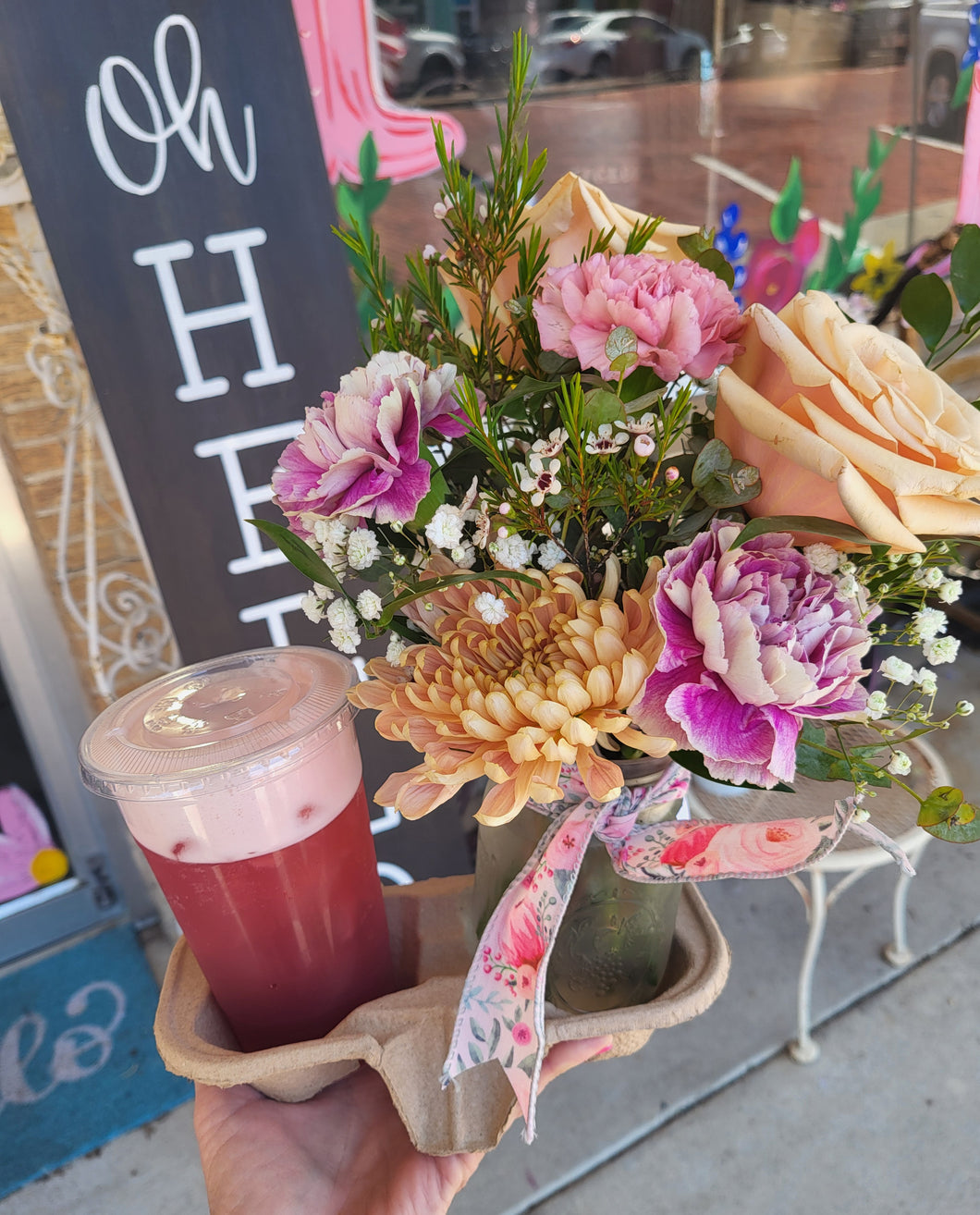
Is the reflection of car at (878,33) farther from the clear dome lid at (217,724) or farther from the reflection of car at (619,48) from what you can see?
the clear dome lid at (217,724)

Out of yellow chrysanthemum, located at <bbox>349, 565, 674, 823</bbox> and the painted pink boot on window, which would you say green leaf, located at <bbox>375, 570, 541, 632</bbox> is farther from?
the painted pink boot on window

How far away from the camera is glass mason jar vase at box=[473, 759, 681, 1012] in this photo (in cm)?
59

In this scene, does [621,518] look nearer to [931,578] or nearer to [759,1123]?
[931,578]

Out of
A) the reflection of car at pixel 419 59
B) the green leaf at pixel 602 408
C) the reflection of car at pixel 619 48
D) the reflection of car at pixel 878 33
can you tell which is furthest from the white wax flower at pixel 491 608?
the reflection of car at pixel 878 33

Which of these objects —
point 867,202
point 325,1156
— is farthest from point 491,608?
point 867,202

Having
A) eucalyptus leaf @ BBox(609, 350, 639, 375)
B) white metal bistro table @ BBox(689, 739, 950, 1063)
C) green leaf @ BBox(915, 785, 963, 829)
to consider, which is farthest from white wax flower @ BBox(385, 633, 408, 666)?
white metal bistro table @ BBox(689, 739, 950, 1063)

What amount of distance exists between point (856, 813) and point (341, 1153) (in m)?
0.49

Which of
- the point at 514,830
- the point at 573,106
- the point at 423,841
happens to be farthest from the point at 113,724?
the point at 573,106

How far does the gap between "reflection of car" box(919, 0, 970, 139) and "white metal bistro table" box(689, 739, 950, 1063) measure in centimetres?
149

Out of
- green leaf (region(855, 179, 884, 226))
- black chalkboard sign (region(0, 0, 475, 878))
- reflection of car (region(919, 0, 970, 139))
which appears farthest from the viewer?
green leaf (region(855, 179, 884, 226))

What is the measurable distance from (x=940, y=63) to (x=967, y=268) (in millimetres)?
2018

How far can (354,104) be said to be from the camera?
1396 millimetres

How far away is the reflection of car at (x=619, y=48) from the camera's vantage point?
1552 mm

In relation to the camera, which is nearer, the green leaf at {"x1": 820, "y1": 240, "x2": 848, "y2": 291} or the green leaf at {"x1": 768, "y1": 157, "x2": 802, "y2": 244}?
the green leaf at {"x1": 768, "y1": 157, "x2": 802, "y2": 244}
